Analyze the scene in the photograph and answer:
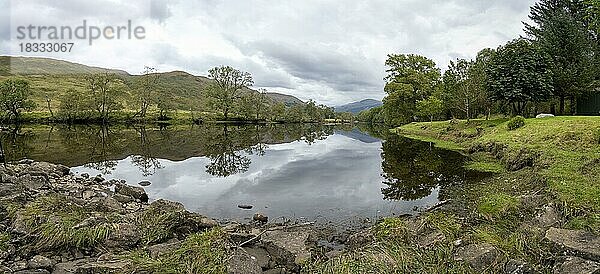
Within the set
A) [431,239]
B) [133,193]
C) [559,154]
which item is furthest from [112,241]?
[559,154]

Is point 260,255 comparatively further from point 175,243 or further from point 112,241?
point 112,241

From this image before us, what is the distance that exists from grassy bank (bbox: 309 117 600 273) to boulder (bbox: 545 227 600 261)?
0.77 ft

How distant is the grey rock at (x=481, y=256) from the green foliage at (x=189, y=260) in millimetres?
5028

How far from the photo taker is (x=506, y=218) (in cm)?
1217

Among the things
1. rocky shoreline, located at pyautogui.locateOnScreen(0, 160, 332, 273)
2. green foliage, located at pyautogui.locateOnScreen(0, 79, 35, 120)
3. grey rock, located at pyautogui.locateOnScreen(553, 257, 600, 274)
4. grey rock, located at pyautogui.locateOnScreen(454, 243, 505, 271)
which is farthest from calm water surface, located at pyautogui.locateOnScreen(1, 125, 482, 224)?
green foliage, located at pyautogui.locateOnScreen(0, 79, 35, 120)

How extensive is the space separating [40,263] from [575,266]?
10546 millimetres

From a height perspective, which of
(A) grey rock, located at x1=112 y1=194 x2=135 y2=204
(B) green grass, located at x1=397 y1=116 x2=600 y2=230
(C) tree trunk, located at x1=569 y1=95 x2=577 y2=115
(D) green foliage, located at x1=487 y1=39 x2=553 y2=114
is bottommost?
(A) grey rock, located at x1=112 y1=194 x2=135 y2=204

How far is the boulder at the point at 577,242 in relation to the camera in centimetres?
736

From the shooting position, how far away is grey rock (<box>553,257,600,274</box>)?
6598mm

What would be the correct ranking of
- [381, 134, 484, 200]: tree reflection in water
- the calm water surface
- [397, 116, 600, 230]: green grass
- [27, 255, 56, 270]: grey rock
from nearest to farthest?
1. [27, 255, 56, 270]: grey rock
2. [397, 116, 600, 230]: green grass
3. the calm water surface
4. [381, 134, 484, 200]: tree reflection in water

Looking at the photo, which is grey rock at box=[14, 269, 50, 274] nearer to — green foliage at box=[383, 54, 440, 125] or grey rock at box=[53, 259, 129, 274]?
grey rock at box=[53, 259, 129, 274]

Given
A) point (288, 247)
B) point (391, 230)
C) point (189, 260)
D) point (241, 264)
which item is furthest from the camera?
point (391, 230)

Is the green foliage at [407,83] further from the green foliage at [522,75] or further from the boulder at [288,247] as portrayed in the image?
the boulder at [288,247]

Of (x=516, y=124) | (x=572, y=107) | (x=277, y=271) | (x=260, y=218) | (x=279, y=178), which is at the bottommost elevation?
(x=279, y=178)
